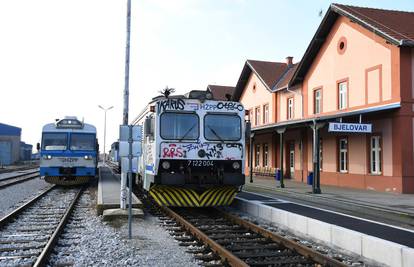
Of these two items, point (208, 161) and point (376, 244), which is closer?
point (376, 244)

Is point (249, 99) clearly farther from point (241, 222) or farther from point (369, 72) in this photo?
point (241, 222)

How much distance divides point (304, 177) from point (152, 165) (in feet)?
55.3

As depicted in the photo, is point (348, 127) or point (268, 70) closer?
point (348, 127)

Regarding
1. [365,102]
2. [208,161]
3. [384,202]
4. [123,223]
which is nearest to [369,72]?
[365,102]

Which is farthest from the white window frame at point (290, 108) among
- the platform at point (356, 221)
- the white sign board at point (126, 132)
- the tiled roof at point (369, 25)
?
the white sign board at point (126, 132)

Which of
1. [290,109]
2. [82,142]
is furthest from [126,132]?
[290,109]

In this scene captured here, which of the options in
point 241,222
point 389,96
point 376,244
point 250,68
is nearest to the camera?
point 376,244

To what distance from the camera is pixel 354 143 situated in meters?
22.0

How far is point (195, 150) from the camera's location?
38.3 ft

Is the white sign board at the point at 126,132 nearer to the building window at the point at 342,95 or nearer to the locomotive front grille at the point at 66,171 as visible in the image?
the locomotive front grille at the point at 66,171

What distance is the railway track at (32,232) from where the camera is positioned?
7.12 metres

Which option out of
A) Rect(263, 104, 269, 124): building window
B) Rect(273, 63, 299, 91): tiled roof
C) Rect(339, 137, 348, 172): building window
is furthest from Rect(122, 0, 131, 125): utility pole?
Rect(263, 104, 269, 124): building window

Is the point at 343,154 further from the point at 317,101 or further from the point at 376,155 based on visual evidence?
the point at 317,101

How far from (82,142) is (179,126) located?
10.2 meters
